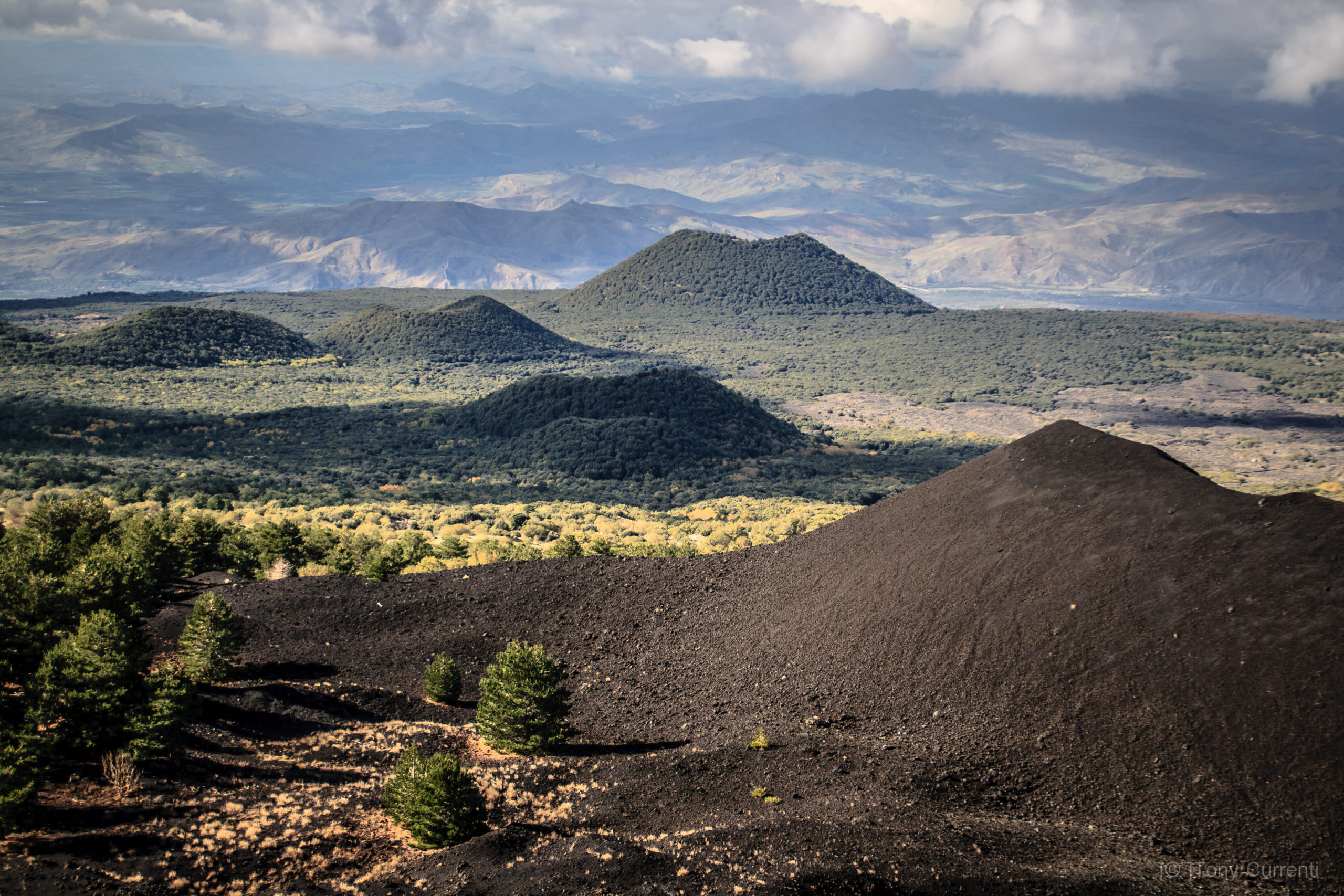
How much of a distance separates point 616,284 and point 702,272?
64.1 feet

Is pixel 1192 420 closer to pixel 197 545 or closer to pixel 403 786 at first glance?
pixel 197 545

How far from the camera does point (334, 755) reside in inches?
680

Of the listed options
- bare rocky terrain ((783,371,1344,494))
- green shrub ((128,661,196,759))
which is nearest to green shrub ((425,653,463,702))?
green shrub ((128,661,196,759))

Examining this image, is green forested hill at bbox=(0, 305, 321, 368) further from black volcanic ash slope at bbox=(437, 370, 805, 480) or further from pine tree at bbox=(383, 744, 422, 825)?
pine tree at bbox=(383, 744, 422, 825)

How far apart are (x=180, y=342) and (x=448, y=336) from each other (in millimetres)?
38392

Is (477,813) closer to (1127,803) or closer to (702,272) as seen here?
(1127,803)

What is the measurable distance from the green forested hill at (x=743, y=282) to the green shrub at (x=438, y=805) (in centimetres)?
16574

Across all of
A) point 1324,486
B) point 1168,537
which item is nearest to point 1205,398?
point 1324,486

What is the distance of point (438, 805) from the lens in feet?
43.5

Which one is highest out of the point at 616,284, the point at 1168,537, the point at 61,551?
the point at 616,284

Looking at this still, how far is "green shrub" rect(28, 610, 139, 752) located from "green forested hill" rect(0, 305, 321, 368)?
10285cm

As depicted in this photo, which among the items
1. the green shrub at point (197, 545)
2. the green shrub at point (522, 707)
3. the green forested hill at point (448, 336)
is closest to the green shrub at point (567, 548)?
the green shrub at point (197, 545)

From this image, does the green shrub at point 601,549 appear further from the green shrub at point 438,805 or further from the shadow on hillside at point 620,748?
the green shrub at point 438,805

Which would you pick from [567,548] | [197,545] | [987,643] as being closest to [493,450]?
[567,548]
